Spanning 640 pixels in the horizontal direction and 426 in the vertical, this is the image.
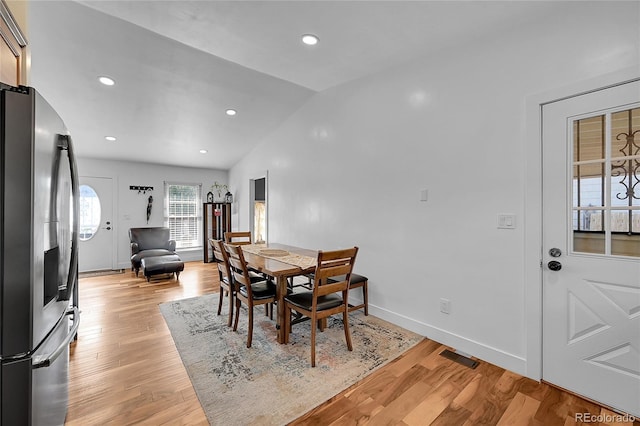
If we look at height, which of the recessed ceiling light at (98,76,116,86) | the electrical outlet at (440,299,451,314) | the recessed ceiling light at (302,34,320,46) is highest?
the recessed ceiling light at (302,34,320,46)

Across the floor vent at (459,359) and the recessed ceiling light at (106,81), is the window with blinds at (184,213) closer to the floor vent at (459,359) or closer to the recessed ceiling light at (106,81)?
the recessed ceiling light at (106,81)

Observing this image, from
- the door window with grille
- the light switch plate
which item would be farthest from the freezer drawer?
the door window with grille

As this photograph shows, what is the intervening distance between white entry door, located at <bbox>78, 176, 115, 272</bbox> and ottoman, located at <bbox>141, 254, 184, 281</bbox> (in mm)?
1633

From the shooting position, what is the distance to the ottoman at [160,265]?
494 cm

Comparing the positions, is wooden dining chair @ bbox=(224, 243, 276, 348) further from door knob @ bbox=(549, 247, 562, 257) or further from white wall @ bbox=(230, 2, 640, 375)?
door knob @ bbox=(549, 247, 562, 257)

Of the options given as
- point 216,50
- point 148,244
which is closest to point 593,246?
point 216,50

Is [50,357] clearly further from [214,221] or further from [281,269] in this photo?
[214,221]

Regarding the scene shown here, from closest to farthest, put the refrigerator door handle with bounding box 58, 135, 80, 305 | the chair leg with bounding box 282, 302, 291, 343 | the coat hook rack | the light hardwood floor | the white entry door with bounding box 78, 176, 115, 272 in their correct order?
the refrigerator door handle with bounding box 58, 135, 80, 305
the light hardwood floor
the chair leg with bounding box 282, 302, 291, 343
the white entry door with bounding box 78, 176, 115, 272
the coat hook rack

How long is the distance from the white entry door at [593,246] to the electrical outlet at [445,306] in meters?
0.72

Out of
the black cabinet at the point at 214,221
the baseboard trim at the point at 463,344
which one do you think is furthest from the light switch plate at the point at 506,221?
the black cabinet at the point at 214,221

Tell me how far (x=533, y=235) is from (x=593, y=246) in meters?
0.33

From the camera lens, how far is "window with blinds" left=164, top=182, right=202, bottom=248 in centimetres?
689

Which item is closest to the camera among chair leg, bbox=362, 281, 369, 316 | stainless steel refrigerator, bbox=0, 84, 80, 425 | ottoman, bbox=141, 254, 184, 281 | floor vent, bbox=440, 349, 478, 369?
stainless steel refrigerator, bbox=0, 84, 80, 425

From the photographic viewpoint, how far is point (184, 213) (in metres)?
7.13
